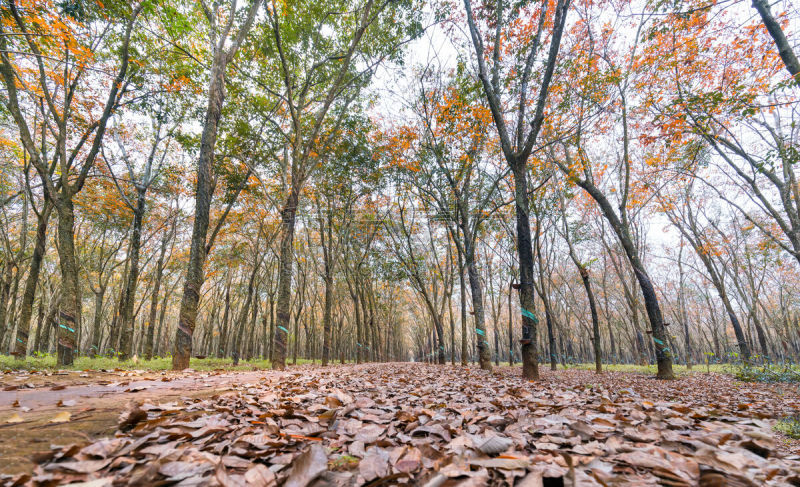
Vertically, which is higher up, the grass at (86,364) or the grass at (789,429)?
the grass at (789,429)

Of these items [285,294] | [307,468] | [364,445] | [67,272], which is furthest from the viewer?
[285,294]

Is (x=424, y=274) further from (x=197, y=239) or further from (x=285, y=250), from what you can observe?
(x=197, y=239)

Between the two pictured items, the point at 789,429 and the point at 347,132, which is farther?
the point at 347,132

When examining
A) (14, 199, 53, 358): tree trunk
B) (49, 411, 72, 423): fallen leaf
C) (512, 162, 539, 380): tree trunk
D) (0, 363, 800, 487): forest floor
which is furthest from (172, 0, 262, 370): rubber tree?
(14, 199, 53, 358): tree trunk

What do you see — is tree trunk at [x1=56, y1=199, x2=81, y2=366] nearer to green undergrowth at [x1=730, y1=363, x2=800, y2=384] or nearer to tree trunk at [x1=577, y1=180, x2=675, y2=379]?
tree trunk at [x1=577, y1=180, x2=675, y2=379]

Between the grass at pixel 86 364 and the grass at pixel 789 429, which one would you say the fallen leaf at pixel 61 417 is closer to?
the grass at pixel 789 429

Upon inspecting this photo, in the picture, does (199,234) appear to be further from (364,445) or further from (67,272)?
(364,445)

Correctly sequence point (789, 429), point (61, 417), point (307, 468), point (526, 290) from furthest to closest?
point (526, 290) → point (789, 429) → point (61, 417) → point (307, 468)

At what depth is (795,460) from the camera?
4.85 feet

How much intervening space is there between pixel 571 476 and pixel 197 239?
6746mm

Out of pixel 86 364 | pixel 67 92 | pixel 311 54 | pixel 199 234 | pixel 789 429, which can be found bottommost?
pixel 86 364

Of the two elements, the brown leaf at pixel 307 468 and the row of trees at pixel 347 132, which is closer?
the brown leaf at pixel 307 468

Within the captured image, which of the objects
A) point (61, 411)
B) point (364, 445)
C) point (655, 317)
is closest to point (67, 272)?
point (61, 411)

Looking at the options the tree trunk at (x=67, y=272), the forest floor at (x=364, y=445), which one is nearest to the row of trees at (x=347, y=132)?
the tree trunk at (x=67, y=272)
